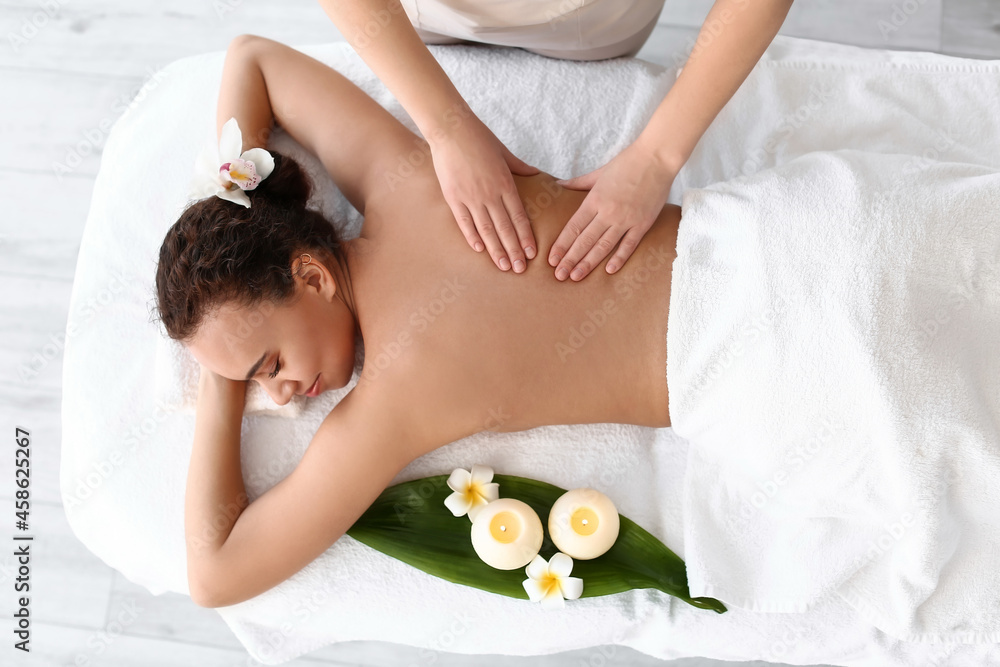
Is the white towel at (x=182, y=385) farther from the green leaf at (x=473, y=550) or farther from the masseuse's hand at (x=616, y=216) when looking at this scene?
the masseuse's hand at (x=616, y=216)

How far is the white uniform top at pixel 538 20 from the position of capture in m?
1.12

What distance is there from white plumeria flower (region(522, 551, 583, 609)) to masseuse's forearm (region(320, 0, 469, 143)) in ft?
2.40

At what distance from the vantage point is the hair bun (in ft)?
3.75

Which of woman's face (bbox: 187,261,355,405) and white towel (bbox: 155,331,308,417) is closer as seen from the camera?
woman's face (bbox: 187,261,355,405)

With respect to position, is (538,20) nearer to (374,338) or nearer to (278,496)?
(374,338)

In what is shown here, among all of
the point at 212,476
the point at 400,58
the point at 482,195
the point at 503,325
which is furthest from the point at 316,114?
the point at 212,476

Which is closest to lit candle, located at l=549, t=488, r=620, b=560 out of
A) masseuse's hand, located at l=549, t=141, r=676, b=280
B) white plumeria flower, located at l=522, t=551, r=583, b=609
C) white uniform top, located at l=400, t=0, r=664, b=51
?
white plumeria flower, located at l=522, t=551, r=583, b=609

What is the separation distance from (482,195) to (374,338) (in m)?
0.29

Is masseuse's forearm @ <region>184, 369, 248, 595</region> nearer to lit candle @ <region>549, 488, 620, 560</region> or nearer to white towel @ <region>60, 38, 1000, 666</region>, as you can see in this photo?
white towel @ <region>60, 38, 1000, 666</region>

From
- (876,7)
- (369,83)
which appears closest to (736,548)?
(369,83)

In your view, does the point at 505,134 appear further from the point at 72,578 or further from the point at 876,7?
the point at 72,578

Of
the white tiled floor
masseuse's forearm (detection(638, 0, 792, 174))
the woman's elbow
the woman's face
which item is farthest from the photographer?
the white tiled floor

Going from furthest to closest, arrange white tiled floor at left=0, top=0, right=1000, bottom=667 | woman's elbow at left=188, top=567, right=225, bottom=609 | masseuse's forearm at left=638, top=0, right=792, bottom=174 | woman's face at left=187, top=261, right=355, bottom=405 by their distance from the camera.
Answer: white tiled floor at left=0, top=0, right=1000, bottom=667 → woman's elbow at left=188, top=567, right=225, bottom=609 → woman's face at left=187, top=261, right=355, bottom=405 → masseuse's forearm at left=638, top=0, right=792, bottom=174

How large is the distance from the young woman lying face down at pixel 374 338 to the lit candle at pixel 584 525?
5.7 inches
